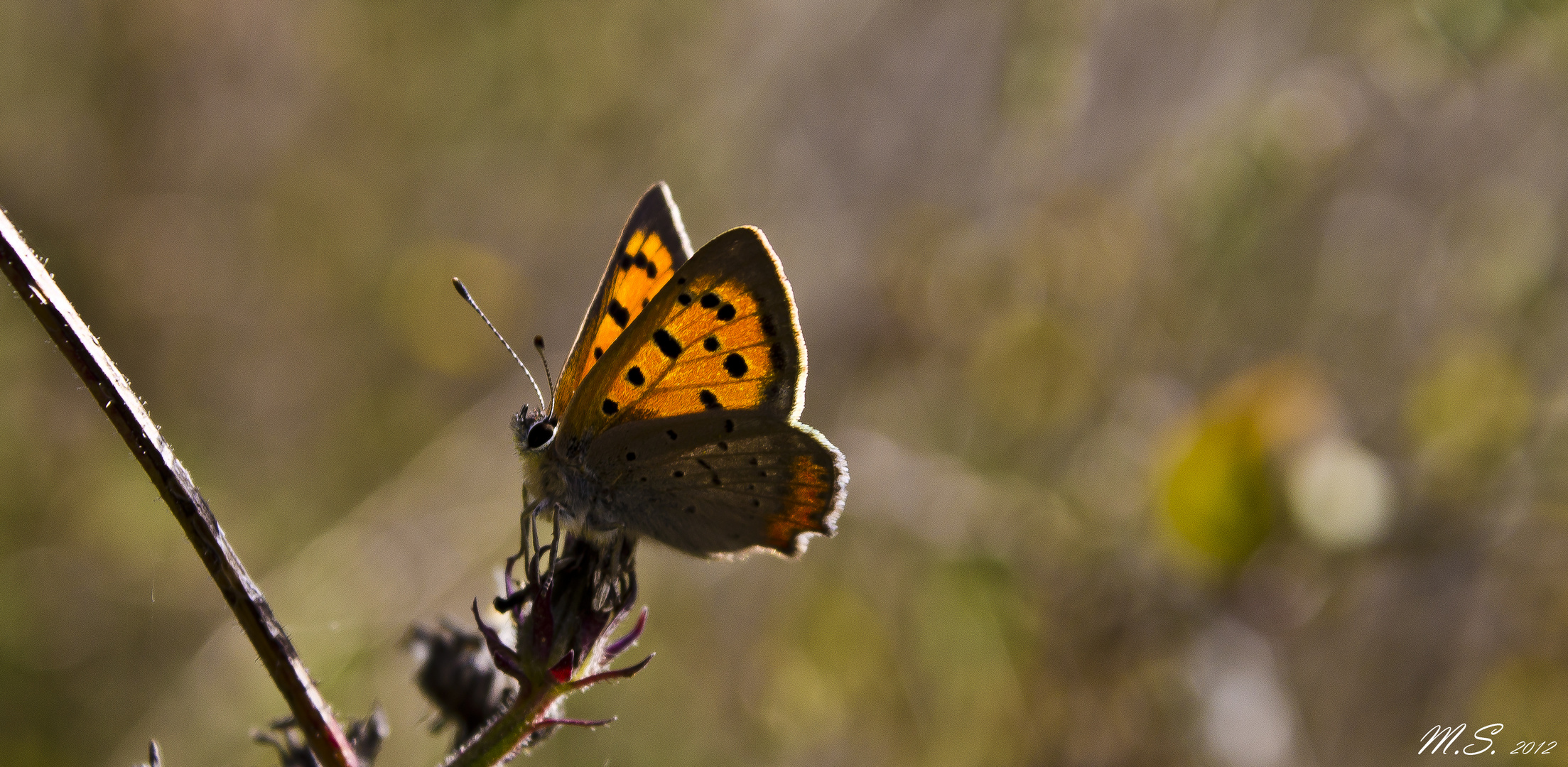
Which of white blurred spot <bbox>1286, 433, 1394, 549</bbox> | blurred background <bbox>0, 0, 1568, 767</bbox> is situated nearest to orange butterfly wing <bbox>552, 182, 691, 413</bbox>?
blurred background <bbox>0, 0, 1568, 767</bbox>

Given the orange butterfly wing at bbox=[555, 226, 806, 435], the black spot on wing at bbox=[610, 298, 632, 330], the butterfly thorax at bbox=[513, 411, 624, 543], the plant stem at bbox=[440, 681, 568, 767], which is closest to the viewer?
the plant stem at bbox=[440, 681, 568, 767]

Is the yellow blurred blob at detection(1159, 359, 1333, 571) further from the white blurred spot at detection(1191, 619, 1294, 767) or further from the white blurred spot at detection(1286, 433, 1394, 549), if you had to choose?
the white blurred spot at detection(1191, 619, 1294, 767)

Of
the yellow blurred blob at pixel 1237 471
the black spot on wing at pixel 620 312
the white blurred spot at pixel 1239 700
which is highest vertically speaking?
the black spot on wing at pixel 620 312

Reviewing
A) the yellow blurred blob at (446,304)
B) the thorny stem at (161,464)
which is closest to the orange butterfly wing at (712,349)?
the thorny stem at (161,464)

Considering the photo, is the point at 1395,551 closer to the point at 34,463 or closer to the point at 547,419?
the point at 547,419

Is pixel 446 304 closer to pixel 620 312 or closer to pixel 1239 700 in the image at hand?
pixel 620 312

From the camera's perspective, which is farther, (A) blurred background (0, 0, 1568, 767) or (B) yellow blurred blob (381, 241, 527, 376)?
(B) yellow blurred blob (381, 241, 527, 376)

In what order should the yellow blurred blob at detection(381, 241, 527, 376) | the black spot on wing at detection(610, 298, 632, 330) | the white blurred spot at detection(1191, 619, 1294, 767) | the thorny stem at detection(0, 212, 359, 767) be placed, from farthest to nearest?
the yellow blurred blob at detection(381, 241, 527, 376) < the white blurred spot at detection(1191, 619, 1294, 767) < the black spot on wing at detection(610, 298, 632, 330) < the thorny stem at detection(0, 212, 359, 767)

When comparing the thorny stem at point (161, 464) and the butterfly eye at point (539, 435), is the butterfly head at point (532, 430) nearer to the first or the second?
the butterfly eye at point (539, 435)
